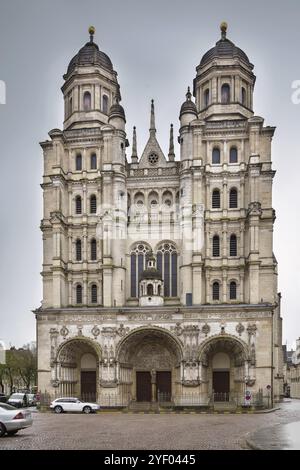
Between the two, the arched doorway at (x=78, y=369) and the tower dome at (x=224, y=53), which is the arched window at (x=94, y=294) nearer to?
the arched doorway at (x=78, y=369)

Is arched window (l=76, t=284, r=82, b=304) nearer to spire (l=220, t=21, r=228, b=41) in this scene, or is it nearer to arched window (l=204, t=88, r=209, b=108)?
arched window (l=204, t=88, r=209, b=108)

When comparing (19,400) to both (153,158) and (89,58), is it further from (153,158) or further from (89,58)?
(89,58)

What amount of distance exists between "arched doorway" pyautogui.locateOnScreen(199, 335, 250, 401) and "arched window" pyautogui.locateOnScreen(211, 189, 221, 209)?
461 inches

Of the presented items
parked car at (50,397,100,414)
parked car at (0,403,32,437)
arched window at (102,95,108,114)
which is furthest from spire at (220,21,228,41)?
parked car at (0,403,32,437)

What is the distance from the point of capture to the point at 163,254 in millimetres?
55969

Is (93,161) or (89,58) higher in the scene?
(89,58)

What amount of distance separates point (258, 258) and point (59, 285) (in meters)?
17.0

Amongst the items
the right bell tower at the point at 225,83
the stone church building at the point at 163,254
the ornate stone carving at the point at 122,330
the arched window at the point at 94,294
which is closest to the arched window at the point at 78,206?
the stone church building at the point at 163,254

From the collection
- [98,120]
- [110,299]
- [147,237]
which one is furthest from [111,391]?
[98,120]

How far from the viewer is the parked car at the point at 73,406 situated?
1717 inches

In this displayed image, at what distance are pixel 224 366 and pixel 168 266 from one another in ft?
32.6

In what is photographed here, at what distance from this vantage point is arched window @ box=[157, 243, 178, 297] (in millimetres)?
55500

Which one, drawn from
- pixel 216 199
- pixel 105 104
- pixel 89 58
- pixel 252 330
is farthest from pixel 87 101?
pixel 252 330

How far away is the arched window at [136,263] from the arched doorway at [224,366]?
28.8 ft
